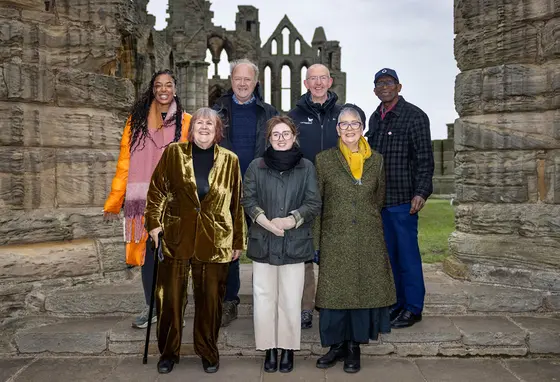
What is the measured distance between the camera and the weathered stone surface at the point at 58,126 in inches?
187

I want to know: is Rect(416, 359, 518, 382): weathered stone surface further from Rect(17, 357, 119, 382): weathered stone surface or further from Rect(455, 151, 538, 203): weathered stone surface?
Rect(17, 357, 119, 382): weathered stone surface

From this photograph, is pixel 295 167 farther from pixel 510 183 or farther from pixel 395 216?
pixel 510 183

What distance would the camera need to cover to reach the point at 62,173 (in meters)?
5.00

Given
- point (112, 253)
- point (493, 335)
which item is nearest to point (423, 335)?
point (493, 335)

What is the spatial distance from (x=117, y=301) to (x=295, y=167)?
2306mm

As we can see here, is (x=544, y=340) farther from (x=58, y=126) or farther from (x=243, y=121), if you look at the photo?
(x=58, y=126)

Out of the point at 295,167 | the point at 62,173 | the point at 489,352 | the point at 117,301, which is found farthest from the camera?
the point at 62,173

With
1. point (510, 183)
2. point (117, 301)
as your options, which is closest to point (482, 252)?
point (510, 183)

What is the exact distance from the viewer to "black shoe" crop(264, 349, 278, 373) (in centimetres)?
363

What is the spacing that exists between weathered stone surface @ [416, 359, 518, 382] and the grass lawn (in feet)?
8.35

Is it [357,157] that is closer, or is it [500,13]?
[357,157]

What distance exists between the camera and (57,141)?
4969 millimetres

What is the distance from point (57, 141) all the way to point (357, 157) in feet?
10.3

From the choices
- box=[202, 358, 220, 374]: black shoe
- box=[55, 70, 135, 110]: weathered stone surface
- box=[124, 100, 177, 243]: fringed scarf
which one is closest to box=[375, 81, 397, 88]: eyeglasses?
box=[124, 100, 177, 243]: fringed scarf
